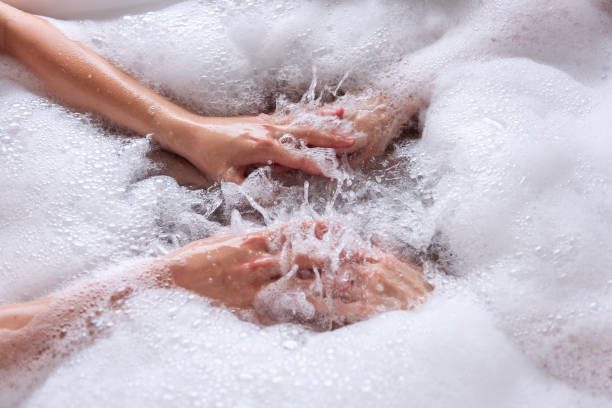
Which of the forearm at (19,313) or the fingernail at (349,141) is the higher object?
the fingernail at (349,141)

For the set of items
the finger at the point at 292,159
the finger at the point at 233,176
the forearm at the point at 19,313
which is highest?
the finger at the point at 292,159

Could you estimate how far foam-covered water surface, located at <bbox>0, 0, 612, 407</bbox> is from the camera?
2.81 ft

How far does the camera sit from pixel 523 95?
3.75 feet

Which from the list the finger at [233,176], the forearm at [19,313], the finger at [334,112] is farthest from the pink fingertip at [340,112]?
the forearm at [19,313]

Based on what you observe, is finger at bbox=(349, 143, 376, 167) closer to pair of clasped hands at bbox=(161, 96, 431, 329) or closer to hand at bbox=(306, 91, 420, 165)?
hand at bbox=(306, 91, 420, 165)

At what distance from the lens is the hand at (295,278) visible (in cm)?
95

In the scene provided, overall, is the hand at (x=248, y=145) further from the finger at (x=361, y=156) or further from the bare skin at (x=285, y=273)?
the bare skin at (x=285, y=273)

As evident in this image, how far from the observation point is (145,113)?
3.78 ft

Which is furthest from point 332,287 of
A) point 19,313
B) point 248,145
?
point 19,313

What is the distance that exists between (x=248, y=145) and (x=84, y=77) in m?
0.38

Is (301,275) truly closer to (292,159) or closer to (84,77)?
(292,159)

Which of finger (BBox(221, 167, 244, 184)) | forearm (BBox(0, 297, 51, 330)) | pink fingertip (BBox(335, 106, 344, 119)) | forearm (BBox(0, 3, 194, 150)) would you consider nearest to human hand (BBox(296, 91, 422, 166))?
pink fingertip (BBox(335, 106, 344, 119))

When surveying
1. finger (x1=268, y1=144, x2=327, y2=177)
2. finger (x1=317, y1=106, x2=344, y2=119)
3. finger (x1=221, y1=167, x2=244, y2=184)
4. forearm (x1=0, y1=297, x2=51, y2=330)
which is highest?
finger (x1=317, y1=106, x2=344, y2=119)

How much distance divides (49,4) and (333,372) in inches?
41.0
